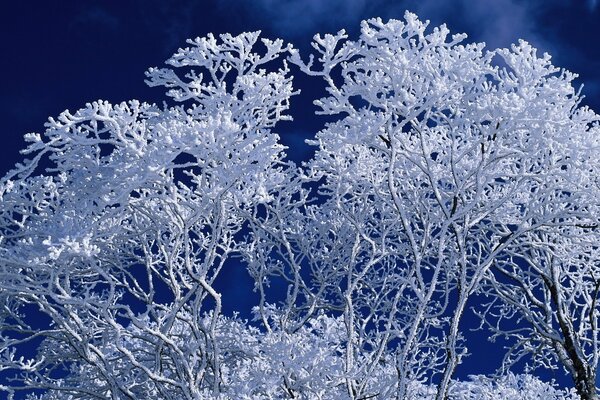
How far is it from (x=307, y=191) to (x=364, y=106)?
15.3 feet

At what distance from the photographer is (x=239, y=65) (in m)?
12.7

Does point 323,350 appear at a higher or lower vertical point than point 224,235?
lower

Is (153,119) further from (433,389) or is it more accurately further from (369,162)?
(433,389)

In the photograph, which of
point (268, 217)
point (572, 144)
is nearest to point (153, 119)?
point (268, 217)

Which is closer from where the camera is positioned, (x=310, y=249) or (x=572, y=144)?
(x=572, y=144)

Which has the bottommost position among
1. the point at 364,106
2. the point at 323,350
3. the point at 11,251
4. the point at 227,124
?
the point at 323,350

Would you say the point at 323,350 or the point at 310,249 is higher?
the point at 310,249

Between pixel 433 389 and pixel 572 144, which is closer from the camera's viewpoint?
pixel 572 144

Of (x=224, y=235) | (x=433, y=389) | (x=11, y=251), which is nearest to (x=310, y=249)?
(x=224, y=235)

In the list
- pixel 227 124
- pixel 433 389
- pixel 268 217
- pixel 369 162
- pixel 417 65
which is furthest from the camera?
pixel 433 389

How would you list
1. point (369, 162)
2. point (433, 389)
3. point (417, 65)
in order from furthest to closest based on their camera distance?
1. point (433, 389)
2. point (369, 162)
3. point (417, 65)

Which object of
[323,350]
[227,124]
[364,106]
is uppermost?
[364,106]

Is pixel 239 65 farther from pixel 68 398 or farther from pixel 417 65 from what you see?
pixel 68 398

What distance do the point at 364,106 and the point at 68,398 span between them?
13.3 metres
